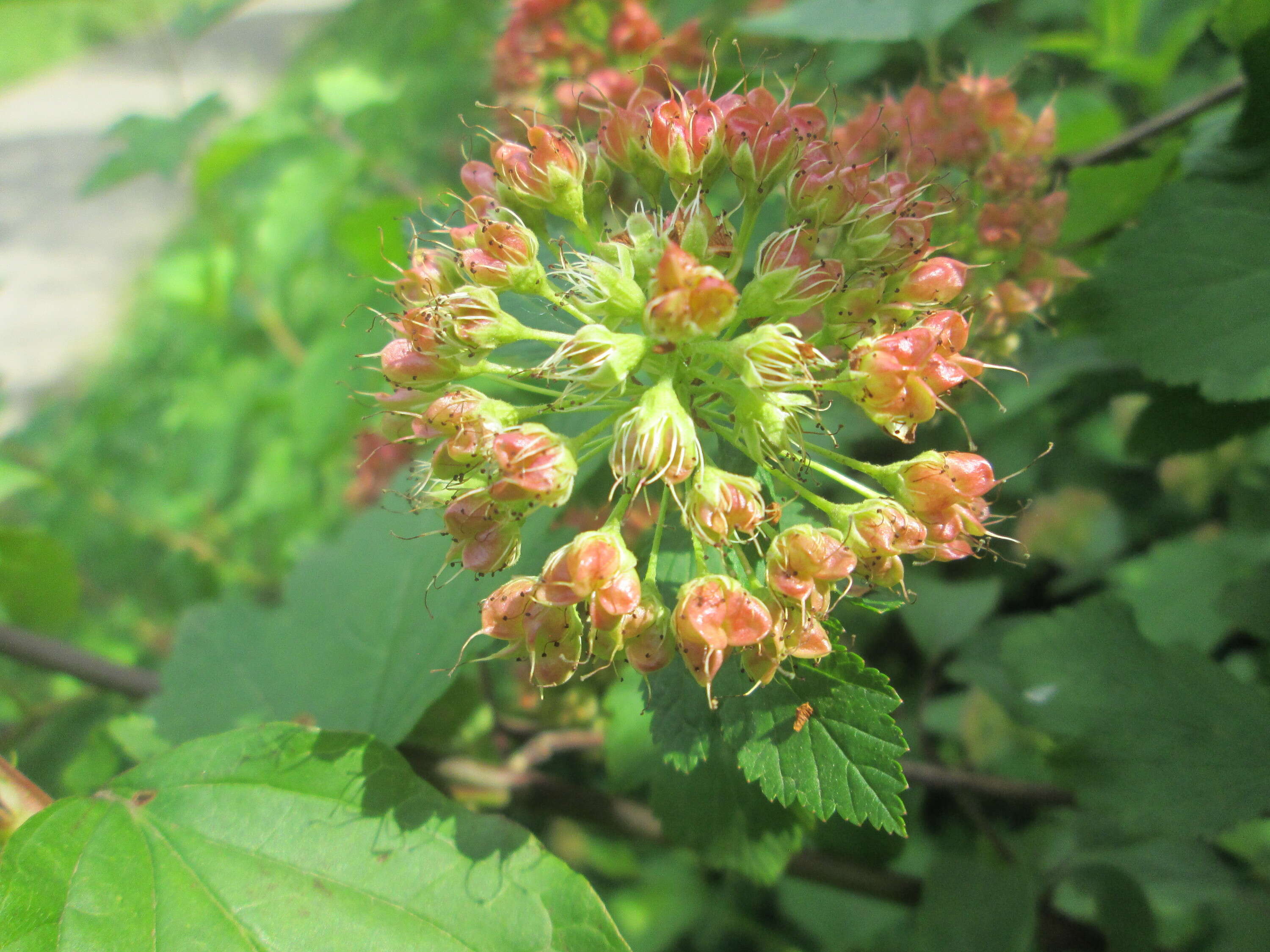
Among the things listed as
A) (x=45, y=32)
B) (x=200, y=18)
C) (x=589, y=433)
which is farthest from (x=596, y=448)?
(x=45, y=32)

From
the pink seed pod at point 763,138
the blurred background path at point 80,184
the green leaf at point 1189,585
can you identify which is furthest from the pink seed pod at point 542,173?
the blurred background path at point 80,184

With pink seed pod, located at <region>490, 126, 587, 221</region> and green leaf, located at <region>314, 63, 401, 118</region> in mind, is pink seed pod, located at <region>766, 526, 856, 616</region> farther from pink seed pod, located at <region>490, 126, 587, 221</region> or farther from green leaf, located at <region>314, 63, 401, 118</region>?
green leaf, located at <region>314, 63, 401, 118</region>

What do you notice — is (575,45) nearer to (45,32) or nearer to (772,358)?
(772,358)

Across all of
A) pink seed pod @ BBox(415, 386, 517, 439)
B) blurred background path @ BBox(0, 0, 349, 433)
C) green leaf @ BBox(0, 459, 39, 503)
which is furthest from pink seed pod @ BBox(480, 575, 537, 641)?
blurred background path @ BBox(0, 0, 349, 433)

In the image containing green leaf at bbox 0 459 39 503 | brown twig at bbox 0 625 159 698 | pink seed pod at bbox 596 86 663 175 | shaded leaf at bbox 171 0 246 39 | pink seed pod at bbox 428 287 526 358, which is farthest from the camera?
shaded leaf at bbox 171 0 246 39

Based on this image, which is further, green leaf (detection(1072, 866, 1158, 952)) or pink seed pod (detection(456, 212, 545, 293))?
green leaf (detection(1072, 866, 1158, 952))

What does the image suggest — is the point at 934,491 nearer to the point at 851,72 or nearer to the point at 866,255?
the point at 866,255

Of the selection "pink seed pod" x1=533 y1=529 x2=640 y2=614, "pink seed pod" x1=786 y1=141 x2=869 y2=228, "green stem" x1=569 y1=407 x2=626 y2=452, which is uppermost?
"pink seed pod" x1=786 y1=141 x2=869 y2=228
